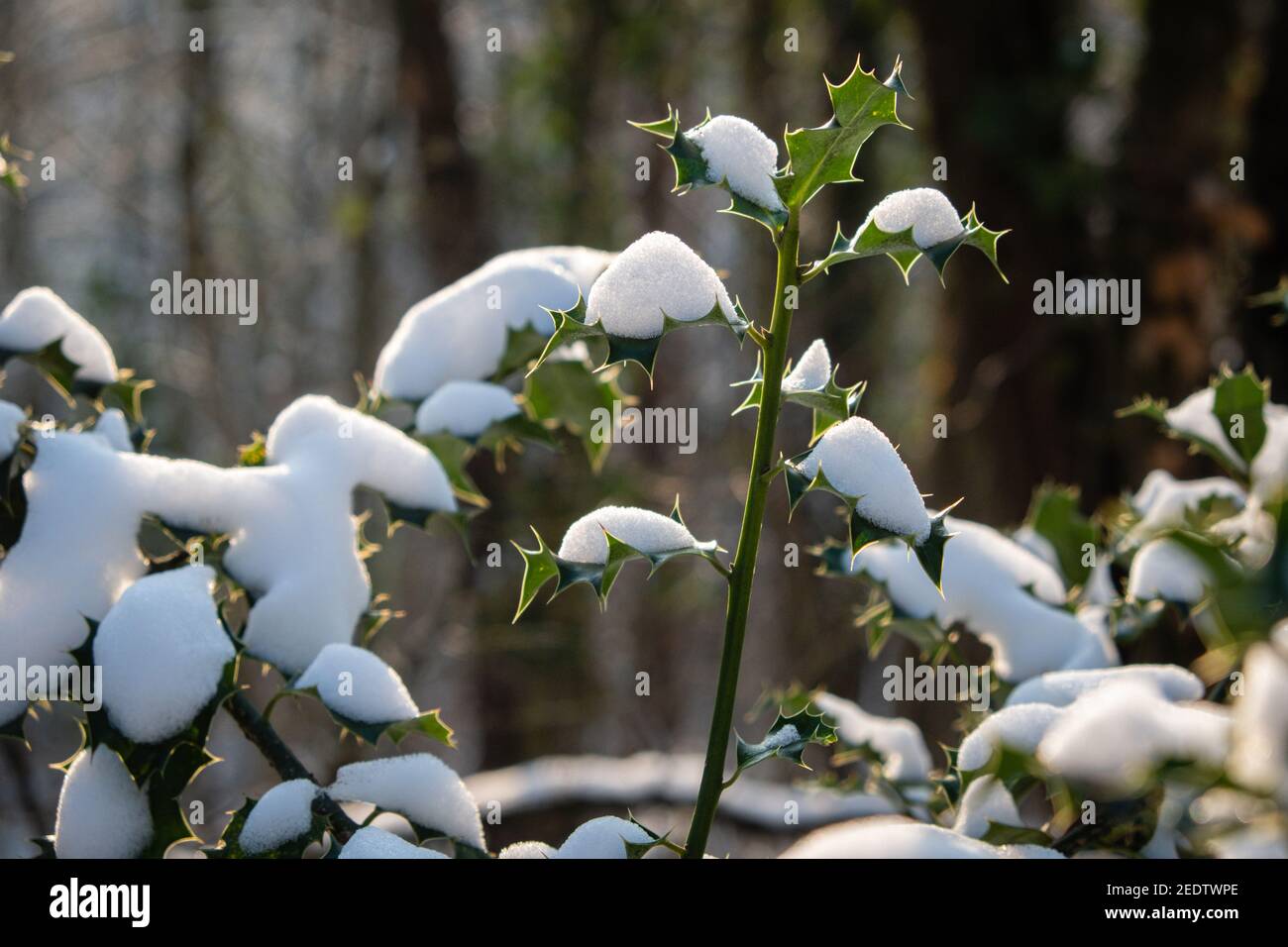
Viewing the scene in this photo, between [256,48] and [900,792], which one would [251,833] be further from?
[256,48]

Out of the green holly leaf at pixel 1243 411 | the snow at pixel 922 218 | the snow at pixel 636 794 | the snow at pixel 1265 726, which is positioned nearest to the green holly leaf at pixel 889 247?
the snow at pixel 922 218

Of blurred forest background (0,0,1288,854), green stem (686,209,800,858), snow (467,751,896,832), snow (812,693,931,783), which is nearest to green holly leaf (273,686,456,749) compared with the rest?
green stem (686,209,800,858)

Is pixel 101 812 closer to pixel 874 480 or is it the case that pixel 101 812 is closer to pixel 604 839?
pixel 604 839

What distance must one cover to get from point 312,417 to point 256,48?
9357mm

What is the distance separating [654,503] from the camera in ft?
20.1

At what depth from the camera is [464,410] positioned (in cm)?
130

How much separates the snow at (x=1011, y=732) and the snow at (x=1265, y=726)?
15.1 inches

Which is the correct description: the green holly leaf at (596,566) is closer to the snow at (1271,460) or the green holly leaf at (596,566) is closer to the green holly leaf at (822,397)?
the green holly leaf at (822,397)

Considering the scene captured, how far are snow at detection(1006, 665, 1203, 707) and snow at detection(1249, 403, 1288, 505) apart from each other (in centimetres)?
17

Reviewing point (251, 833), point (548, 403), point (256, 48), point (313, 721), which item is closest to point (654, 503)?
point (313, 721)

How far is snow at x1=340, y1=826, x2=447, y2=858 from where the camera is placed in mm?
880

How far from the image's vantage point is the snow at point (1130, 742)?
50cm

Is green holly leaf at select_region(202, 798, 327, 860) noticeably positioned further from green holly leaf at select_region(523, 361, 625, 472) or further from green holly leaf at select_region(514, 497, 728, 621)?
green holly leaf at select_region(523, 361, 625, 472)

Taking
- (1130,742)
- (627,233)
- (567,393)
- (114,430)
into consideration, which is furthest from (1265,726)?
A: (627,233)
